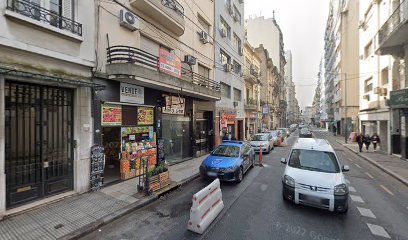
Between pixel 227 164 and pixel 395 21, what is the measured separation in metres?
13.0

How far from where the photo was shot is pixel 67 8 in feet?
21.2

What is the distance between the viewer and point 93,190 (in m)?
6.96

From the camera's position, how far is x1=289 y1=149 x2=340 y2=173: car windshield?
20.0ft

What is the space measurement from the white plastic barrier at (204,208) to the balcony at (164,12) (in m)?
7.82

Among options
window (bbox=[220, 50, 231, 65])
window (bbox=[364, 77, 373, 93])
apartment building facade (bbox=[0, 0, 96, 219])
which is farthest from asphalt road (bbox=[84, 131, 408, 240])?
window (bbox=[364, 77, 373, 93])

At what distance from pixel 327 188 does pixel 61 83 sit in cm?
776

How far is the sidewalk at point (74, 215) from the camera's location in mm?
4418

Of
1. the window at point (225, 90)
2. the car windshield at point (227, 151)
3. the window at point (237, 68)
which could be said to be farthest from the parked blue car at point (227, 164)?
the window at point (237, 68)

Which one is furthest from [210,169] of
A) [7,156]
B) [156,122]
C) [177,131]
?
[7,156]

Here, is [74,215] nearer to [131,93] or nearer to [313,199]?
[131,93]

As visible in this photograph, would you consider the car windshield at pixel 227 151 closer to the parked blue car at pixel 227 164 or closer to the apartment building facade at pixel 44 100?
the parked blue car at pixel 227 164

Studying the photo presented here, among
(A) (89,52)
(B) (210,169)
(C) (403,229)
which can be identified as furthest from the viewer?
(B) (210,169)

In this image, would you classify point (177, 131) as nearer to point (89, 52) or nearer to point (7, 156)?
point (89, 52)

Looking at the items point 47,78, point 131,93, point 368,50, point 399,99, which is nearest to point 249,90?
point 368,50
